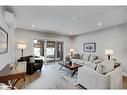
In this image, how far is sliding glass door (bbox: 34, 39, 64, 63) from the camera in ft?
22.8

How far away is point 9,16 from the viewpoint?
2.90 metres

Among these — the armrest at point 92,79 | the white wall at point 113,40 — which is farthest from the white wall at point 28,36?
the armrest at point 92,79

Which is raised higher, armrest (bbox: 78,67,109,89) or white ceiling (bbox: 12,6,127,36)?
white ceiling (bbox: 12,6,127,36)

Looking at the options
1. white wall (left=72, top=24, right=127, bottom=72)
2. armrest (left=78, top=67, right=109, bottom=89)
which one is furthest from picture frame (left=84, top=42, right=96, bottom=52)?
armrest (left=78, top=67, right=109, bottom=89)

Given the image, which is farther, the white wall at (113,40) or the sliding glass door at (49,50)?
the sliding glass door at (49,50)

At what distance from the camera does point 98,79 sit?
2.54 m

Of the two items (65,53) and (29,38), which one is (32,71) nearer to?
(29,38)

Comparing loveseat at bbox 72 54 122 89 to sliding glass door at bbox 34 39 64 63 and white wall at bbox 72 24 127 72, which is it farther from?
sliding glass door at bbox 34 39 64 63

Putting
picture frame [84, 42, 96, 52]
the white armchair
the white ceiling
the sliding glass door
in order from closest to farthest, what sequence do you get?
the white armchair, the white ceiling, picture frame [84, 42, 96, 52], the sliding glass door

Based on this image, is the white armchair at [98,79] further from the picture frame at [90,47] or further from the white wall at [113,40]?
the picture frame at [90,47]

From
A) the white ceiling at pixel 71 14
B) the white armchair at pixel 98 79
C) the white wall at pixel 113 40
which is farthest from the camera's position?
the white wall at pixel 113 40

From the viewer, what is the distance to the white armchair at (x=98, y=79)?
7.85 ft

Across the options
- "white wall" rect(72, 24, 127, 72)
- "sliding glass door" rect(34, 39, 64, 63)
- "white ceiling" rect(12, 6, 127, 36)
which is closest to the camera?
"white ceiling" rect(12, 6, 127, 36)
